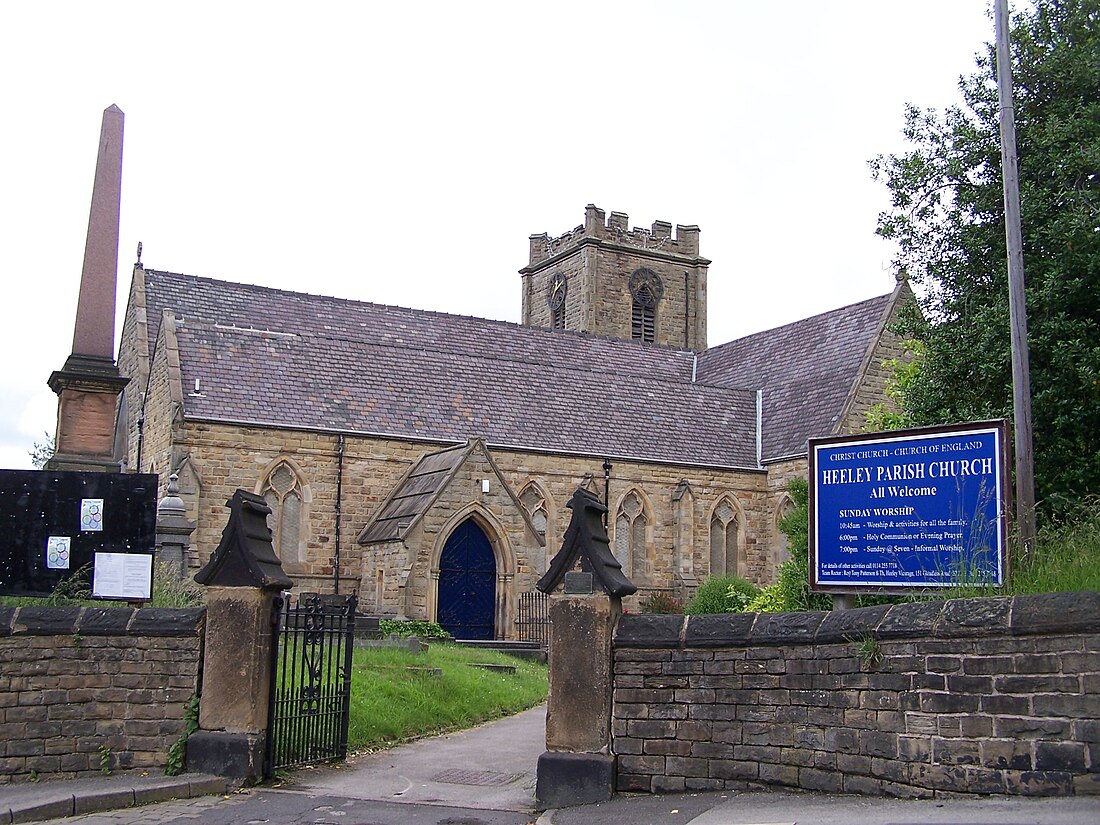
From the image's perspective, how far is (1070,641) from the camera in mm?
8234

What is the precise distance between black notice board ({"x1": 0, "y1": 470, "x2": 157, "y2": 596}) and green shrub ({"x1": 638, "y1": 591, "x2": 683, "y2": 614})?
17.6 m

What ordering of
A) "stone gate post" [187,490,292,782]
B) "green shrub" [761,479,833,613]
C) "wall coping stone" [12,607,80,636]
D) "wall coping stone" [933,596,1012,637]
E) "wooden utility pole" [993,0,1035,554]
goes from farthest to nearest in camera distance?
"green shrub" [761,479,833,613] < "wall coping stone" [12,607,80,636] < "stone gate post" [187,490,292,782] < "wooden utility pole" [993,0,1035,554] < "wall coping stone" [933,596,1012,637]

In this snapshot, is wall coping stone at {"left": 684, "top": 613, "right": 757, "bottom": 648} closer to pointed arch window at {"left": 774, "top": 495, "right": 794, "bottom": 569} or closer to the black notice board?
the black notice board

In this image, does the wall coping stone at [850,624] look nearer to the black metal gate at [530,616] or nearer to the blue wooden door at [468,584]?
the blue wooden door at [468,584]

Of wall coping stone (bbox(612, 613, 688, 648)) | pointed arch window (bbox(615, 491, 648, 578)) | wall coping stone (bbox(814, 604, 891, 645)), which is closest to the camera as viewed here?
wall coping stone (bbox(814, 604, 891, 645))

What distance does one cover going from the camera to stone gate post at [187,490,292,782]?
39.5ft

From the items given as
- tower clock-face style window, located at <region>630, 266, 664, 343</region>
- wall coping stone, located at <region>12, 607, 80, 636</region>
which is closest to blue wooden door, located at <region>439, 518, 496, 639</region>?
wall coping stone, located at <region>12, 607, 80, 636</region>

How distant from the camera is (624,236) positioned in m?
53.2

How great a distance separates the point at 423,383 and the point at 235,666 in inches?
791

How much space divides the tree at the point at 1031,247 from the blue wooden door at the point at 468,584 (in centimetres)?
1258

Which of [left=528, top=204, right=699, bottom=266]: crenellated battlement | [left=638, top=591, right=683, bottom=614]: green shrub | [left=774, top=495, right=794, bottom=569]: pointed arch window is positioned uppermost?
[left=528, top=204, right=699, bottom=266]: crenellated battlement

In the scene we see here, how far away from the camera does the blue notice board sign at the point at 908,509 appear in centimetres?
1020

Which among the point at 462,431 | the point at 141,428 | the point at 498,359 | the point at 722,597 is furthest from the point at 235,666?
the point at 498,359

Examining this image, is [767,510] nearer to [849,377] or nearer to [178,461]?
[849,377]
